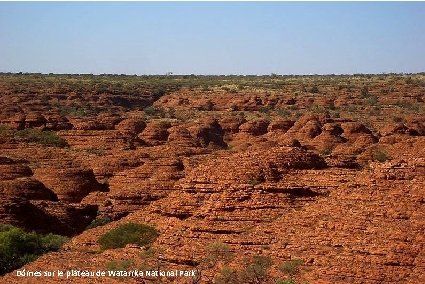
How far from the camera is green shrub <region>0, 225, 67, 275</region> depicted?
27812mm

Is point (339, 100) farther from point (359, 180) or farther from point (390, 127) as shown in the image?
point (359, 180)

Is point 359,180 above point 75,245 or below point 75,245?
above

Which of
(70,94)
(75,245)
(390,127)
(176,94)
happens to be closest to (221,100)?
(176,94)

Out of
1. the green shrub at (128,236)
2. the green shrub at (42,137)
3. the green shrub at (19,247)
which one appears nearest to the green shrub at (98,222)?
the green shrub at (19,247)

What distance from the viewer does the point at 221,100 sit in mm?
111312

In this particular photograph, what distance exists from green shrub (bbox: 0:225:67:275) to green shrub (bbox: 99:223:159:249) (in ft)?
7.97

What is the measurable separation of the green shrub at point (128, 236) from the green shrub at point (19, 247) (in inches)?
95.6

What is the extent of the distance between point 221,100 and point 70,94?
71.9 ft

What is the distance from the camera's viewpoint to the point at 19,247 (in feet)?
94.0

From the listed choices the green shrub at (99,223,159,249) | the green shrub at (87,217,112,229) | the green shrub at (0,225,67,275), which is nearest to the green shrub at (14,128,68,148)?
the green shrub at (87,217,112,229)

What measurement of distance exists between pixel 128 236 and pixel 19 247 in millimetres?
4303

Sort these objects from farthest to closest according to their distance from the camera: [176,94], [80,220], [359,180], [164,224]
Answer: [176,94], [80,220], [164,224], [359,180]

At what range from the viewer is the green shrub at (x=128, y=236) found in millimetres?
27234

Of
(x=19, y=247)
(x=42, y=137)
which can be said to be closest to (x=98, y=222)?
(x=19, y=247)
